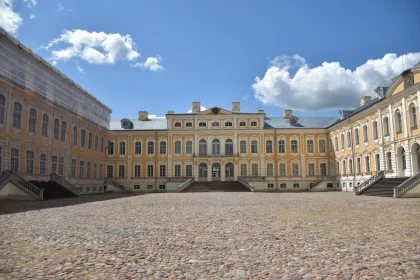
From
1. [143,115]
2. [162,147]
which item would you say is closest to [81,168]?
[162,147]

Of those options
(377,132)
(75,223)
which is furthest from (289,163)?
(75,223)

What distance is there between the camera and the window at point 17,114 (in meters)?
22.9

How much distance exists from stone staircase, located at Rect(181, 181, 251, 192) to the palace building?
16.8 inches

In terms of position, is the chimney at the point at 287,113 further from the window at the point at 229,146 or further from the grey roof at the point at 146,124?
the grey roof at the point at 146,124

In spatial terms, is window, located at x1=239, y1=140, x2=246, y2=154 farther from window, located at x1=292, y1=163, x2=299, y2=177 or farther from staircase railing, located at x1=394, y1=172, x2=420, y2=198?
staircase railing, located at x1=394, y1=172, x2=420, y2=198

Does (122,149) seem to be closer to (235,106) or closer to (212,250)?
(235,106)

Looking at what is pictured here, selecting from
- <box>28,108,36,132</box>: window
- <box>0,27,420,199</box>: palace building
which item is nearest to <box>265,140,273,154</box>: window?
<box>0,27,420,199</box>: palace building

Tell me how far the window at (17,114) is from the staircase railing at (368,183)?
25.4 metres

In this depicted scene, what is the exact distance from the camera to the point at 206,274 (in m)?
4.84

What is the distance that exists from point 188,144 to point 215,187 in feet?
26.3

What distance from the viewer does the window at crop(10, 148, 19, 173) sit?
22422 mm

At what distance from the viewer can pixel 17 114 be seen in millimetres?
23219

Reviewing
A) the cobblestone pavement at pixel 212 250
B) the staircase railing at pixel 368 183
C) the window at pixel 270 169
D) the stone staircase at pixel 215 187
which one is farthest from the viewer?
the window at pixel 270 169

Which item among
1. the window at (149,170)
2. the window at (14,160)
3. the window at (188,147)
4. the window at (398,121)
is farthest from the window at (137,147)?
the window at (398,121)
